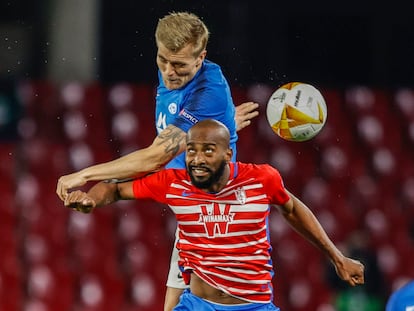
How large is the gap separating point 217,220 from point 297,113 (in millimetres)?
908

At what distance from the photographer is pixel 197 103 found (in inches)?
214

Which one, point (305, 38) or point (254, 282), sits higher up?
point (305, 38)

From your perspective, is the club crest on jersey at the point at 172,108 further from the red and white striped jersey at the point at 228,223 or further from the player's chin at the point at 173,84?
the red and white striped jersey at the point at 228,223

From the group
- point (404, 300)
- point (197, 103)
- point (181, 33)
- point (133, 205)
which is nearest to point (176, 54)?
point (181, 33)

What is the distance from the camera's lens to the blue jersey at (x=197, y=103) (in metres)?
5.44

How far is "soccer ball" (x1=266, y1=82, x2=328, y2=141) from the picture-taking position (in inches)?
226

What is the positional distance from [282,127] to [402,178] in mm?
5250

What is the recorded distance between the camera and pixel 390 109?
11219mm

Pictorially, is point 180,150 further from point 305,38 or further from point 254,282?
point 305,38

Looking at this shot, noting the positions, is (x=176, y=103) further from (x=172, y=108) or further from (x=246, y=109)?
(x=246, y=109)

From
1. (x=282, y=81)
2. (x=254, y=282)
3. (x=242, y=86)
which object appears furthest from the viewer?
(x=282, y=81)

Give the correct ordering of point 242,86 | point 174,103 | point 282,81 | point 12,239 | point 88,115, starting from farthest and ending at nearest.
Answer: point 282,81 → point 242,86 → point 88,115 → point 12,239 → point 174,103

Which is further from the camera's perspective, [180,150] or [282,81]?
[282,81]

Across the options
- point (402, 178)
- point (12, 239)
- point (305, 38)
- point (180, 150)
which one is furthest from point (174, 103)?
point (305, 38)
